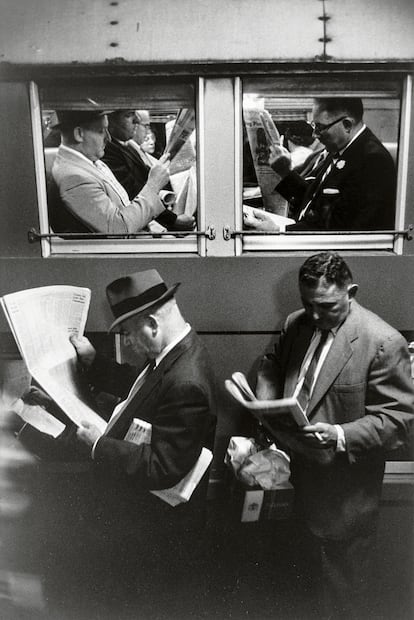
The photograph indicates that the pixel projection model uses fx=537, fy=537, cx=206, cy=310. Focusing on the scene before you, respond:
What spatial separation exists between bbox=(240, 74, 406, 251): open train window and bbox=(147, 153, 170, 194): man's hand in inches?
11.8

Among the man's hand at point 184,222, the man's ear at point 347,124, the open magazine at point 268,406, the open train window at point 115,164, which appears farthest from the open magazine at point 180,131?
the open magazine at point 268,406

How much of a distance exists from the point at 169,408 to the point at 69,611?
3.42 ft

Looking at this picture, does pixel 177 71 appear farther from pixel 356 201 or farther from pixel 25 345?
pixel 25 345

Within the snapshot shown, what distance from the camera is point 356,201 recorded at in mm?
2082

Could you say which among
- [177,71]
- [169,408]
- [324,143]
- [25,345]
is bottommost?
[169,408]

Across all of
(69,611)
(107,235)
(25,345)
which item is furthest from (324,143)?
(69,611)

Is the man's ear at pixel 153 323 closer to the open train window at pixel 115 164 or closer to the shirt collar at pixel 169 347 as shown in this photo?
the shirt collar at pixel 169 347

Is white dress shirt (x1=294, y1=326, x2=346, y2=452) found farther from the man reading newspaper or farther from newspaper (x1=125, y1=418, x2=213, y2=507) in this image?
newspaper (x1=125, y1=418, x2=213, y2=507)

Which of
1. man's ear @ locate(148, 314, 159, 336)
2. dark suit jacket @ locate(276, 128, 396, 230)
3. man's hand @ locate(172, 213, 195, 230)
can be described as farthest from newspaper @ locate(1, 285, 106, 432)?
dark suit jacket @ locate(276, 128, 396, 230)

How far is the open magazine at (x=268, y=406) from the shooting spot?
187cm

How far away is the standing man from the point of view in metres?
2.01

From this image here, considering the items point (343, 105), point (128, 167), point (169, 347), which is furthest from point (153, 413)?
point (343, 105)

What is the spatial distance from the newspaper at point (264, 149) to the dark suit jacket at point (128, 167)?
360mm

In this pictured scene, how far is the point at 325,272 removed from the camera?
1981 mm
